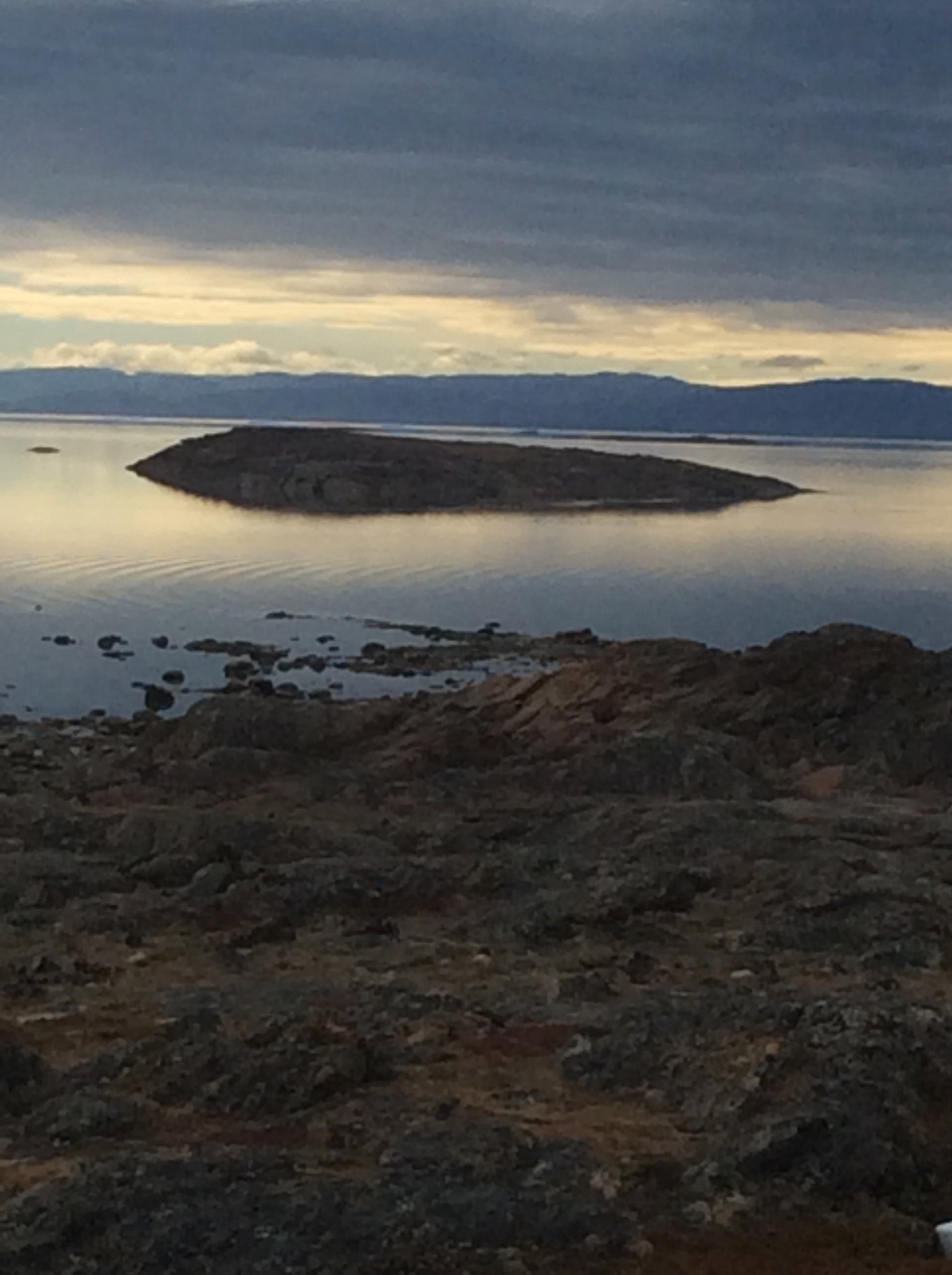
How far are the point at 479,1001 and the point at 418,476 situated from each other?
102m

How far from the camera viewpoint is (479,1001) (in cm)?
1309

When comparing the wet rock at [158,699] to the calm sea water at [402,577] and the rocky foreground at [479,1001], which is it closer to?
the calm sea water at [402,577]

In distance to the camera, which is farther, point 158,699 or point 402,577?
point 402,577

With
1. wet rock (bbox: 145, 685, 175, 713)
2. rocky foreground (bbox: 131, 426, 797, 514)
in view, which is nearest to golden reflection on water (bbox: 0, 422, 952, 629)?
rocky foreground (bbox: 131, 426, 797, 514)

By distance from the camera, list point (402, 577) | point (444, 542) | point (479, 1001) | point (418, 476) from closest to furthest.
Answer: point (479, 1001) < point (402, 577) < point (444, 542) < point (418, 476)

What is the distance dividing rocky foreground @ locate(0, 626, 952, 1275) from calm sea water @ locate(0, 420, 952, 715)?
602 inches

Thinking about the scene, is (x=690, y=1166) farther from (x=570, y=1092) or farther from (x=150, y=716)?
(x=150, y=716)

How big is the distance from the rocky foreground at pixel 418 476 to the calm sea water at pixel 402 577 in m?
8.82

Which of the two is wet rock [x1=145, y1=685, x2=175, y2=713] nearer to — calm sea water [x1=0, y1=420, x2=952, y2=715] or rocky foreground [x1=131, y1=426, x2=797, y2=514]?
calm sea water [x1=0, y1=420, x2=952, y2=715]

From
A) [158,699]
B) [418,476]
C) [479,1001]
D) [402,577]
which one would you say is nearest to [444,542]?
[402,577]

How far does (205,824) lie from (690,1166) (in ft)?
31.0

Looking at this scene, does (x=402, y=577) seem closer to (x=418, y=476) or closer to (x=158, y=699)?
(x=158, y=699)

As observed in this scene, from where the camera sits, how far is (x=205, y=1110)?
1076 cm

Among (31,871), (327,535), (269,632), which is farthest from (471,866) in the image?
(327,535)
